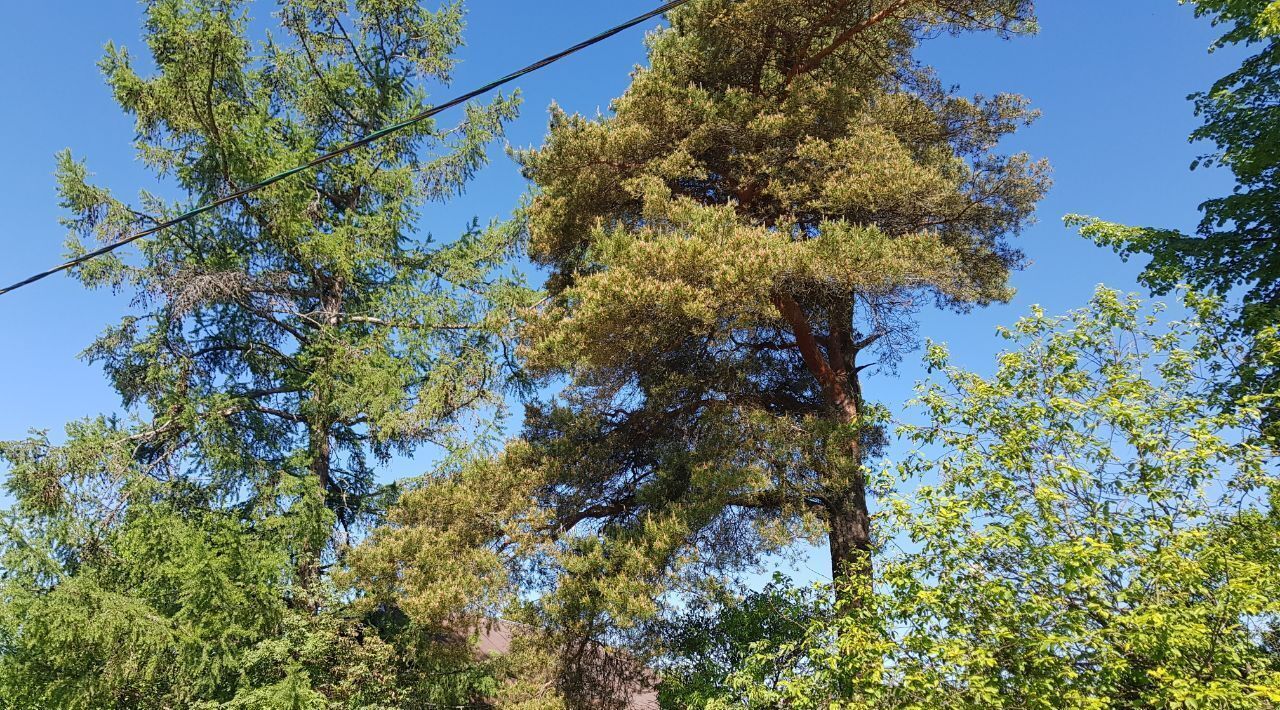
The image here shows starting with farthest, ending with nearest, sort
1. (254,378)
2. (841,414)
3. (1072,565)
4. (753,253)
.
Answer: (254,378) < (841,414) < (753,253) < (1072,565)

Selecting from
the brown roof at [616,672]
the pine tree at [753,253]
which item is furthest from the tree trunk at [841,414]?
the brown roof at [616,672]

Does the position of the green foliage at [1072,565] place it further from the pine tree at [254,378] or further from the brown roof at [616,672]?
the pine tree at [254,378]

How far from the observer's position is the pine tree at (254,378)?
10.3m

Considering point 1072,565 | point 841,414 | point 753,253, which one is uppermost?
point 753,253

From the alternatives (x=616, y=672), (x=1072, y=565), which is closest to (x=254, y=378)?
(x=616, y=672)

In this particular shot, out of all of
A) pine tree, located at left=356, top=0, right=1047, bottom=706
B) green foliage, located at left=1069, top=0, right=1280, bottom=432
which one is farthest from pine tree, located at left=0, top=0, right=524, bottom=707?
green foliage, located at left=1069, top=0, right=1280, bottom=432

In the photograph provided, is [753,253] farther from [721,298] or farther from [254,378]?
[254,378]

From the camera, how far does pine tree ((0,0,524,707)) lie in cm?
1029

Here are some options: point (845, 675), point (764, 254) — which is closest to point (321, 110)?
point (764, 254)

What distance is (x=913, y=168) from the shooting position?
29.8ft

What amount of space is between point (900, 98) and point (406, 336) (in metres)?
9.28

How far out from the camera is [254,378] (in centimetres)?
1406

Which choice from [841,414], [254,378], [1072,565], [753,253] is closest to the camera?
[1072,565]

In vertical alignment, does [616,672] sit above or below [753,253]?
below
